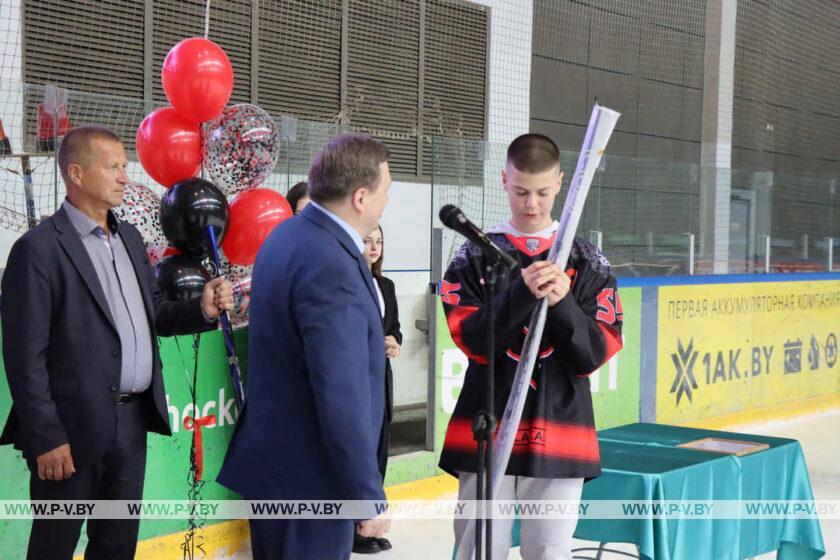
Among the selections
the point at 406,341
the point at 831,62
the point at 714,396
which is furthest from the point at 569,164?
the point at 831,62

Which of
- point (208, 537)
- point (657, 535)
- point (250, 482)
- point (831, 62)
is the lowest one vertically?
point (208, 537)

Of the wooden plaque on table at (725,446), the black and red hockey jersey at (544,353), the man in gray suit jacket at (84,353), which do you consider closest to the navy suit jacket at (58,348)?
the man in gray suit jacket at (84,353)

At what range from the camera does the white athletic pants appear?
2355 mm

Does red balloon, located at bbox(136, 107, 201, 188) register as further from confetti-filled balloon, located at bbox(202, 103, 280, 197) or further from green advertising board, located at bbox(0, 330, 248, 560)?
green advertising board, located at bbox(0, 330, 248, 560)

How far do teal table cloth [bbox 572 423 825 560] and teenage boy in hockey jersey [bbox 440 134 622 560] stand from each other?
545 millimetres

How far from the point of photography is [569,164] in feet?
20.0

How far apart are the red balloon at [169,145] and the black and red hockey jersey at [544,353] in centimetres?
139

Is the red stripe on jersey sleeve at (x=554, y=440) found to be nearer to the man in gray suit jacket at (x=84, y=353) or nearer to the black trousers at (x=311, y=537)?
the black trousers at (x=311, y=537)

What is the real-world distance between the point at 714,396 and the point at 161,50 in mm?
4963

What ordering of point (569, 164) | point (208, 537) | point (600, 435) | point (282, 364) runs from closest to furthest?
point (282, 364) → point (600, 435) → point (208, 537) → point (569, 164)

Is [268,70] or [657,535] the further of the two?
[268,70]

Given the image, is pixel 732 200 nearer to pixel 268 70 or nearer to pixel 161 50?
pixel 268 70

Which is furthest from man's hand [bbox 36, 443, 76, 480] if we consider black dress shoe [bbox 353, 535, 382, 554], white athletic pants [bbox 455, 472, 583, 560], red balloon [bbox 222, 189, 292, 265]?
black dress shoe [bbox 353, 535, 382, 554]

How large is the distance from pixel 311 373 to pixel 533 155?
0.86 m
